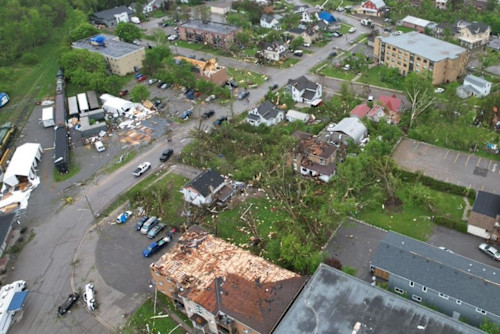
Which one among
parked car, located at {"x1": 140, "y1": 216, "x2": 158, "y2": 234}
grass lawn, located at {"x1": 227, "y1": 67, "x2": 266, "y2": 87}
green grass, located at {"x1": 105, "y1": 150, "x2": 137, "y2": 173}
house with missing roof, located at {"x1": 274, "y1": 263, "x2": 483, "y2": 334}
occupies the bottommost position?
green grass, located at {"x1": 105, "y1": 150, "x2": 137, "y2": 173}

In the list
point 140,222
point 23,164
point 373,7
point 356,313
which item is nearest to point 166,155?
point 140,222

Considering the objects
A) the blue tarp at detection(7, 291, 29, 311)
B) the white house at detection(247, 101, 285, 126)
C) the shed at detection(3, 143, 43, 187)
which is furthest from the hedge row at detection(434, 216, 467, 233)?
the shed at detection(3, 143, 43, 187)

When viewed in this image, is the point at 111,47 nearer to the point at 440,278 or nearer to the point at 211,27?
the point at 211,27

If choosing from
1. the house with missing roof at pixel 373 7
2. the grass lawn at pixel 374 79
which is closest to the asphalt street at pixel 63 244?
the grass lawn at pixel 374 79

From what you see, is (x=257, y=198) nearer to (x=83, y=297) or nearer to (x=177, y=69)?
(x=83, y=297)

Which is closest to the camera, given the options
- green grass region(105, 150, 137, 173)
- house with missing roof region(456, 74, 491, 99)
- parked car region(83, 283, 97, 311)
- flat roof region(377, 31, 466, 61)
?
parked car region(83, 283, 97, 311)

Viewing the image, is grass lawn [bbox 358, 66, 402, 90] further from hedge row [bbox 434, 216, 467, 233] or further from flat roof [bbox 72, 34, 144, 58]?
flat roof [bbox 72, 34, 144, 58]

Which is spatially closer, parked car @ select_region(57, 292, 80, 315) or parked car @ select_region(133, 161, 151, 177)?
parked car @ select_region(57, 292, 80, 315)
